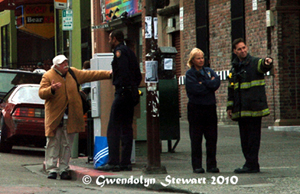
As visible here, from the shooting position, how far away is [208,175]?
8.70 meters

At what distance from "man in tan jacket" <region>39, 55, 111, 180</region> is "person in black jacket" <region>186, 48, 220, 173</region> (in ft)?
5.70

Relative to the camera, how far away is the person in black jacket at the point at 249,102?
8.78 metres

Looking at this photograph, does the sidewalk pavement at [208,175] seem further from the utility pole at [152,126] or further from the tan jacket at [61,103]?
the tan jacket at [61,103]

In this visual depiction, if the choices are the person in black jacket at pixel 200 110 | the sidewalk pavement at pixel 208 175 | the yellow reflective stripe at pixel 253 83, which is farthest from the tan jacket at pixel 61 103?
the yellow reflective stripe at pixel 253 83

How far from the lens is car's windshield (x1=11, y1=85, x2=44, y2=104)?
13211mm

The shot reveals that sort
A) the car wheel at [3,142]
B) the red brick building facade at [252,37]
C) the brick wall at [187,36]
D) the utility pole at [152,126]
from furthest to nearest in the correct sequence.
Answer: the brick wall at [187,36] < the red brick building facade at [252,37] < the car wheel at [3,142] < the utility pole at [152,126]

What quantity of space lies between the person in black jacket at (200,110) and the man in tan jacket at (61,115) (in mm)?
1739

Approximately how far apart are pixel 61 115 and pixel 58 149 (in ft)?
1.76

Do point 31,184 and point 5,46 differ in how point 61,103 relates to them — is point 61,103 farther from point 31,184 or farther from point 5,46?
point 5,46

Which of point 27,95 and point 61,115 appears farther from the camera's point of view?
point 27,95

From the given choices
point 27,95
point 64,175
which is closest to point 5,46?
point 27,95

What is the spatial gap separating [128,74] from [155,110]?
2.44ft

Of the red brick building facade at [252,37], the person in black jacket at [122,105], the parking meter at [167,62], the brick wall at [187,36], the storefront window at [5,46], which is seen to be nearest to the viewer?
the person in black jacket at [122,105]

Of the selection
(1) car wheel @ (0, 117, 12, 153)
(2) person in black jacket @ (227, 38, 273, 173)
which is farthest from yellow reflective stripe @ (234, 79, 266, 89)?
(1) car wheel @ (0, 117, 12, 153)
